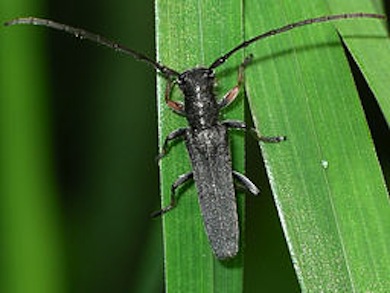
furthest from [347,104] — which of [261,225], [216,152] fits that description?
[261,225]

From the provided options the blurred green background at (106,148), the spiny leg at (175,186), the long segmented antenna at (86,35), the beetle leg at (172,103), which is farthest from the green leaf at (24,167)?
the spiny leg at (175,186)

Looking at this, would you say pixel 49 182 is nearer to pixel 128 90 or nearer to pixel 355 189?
pixel 128 90

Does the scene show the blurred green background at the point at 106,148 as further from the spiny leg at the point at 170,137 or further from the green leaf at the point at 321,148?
the green leaf at the point at 321,148

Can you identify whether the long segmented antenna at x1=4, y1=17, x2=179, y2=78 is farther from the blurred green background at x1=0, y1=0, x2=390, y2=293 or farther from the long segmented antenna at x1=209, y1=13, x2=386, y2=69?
the blurred green background at x1=0, y1=0, x2=390, y2=293

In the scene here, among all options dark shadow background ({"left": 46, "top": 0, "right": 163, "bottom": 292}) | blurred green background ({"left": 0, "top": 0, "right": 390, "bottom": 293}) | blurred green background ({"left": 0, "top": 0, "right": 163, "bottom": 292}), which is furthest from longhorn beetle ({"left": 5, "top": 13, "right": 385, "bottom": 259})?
dark shadow background ({"left": 46, "top": 0, "right": 163, "bottom": 292})

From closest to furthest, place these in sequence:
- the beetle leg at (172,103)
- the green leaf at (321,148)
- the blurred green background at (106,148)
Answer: the green leaf at (321,148) → the beetle leg at (172,103) → the blurred green background at (106,148)

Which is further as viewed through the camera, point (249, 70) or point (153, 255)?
point (153, 255)
